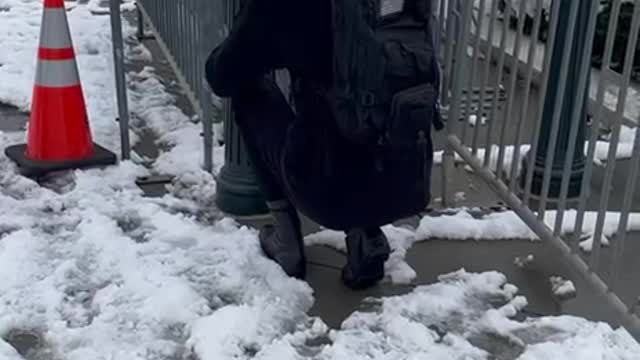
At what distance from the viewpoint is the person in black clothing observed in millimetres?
3143

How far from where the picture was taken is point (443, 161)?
4.44m

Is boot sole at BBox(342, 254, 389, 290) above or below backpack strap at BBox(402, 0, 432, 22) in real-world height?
below

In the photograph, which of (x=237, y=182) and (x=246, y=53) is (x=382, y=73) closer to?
(x=246, y=53)

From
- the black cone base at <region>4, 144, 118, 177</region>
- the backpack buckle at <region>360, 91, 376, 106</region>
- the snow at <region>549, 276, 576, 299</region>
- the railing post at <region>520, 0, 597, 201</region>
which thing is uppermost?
the backpack buckle at <region>360, 91, 376, 106</region>

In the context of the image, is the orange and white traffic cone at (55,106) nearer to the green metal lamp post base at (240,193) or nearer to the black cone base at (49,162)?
the black cone base at (49,162)

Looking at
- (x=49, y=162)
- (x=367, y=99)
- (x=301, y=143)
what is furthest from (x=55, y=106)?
(x=367, y=99)

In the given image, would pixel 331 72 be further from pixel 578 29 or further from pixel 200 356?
pixel 578 29

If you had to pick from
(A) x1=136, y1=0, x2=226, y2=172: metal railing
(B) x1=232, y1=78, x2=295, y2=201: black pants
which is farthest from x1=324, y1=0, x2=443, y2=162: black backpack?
(A) x1=136, y1=0, x2=226, y2=172: metal railing

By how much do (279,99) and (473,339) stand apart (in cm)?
105

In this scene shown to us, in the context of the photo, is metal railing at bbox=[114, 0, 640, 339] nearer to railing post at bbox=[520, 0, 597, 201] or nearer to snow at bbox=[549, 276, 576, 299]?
railing post at bbox=[520, 0, 597, 201]

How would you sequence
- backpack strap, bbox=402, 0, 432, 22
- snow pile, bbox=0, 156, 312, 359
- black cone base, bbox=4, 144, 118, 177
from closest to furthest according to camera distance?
1. backpack strap, bbox=402, 0, 432, 22
2. snow pile, bbox=0, 156, 312, 359
3. black cone base, bbox=4, 144, 118, 177

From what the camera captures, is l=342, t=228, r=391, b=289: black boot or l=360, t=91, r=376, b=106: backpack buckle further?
l=342, t=228, r=391, b=289: black boot

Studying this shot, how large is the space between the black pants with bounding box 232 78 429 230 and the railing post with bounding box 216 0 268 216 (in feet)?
1.80

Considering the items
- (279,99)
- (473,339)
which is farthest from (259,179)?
(473,339)
